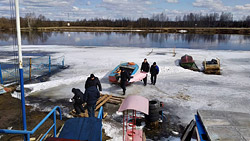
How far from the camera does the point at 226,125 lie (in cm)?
396

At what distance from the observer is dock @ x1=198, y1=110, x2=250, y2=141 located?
3.55 m

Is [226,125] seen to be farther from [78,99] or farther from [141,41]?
[141,41]

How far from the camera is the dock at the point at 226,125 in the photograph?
140 inches

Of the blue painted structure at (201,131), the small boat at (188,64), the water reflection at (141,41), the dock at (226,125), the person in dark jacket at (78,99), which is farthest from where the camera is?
the water reflection at (141,41)

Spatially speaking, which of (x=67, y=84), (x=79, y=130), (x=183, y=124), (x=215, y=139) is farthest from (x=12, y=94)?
(x=215, y=139)

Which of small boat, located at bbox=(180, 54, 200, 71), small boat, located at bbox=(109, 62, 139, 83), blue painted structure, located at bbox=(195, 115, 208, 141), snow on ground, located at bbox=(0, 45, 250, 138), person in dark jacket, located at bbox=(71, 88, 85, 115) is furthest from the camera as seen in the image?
small boat, located at bbox=(180, 54, 200, 71)

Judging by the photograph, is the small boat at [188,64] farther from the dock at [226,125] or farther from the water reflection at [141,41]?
the water reflection at [141,41]

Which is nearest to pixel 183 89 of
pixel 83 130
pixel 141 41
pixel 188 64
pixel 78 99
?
pixel 188 64

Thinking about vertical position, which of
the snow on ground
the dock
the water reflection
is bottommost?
the snow on ground

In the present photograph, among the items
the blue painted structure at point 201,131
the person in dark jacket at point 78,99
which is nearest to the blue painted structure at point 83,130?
the blue painted structure at point 201,131

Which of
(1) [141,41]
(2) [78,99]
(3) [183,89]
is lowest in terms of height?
(3) [183,89]

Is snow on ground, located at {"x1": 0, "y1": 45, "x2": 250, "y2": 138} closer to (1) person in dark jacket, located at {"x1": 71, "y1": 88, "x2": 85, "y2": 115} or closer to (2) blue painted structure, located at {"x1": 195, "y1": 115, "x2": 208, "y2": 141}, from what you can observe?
(1) person in dark jacket, located at {"x1": 71, "y1": 88, "x2": 85, "y2": 115}

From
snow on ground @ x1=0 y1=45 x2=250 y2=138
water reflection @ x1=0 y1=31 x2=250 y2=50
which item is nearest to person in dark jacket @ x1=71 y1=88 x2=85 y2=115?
snow on ground @ x1=0 y1=45 x2=250 y2=138

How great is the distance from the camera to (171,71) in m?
15.9
